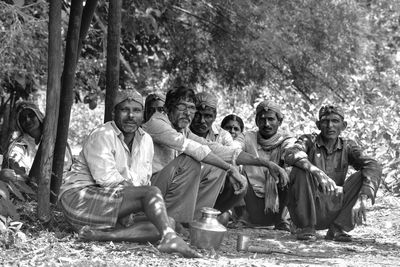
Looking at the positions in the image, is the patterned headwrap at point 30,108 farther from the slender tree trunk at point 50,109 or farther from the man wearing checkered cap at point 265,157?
the man wearing checkered cap at point 265,157

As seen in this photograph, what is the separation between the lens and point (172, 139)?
6.55 meters

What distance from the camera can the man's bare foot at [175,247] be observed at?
534 cm

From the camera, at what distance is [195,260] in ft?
17.4

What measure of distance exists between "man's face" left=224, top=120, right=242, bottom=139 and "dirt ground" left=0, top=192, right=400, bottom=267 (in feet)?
4.49

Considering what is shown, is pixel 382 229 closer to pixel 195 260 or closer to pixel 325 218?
pixel 325 218

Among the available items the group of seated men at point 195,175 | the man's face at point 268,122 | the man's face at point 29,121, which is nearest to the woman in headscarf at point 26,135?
the man's face at point 29,121

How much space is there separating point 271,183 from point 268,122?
1.95ft

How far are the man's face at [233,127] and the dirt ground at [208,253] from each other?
4.49 ft

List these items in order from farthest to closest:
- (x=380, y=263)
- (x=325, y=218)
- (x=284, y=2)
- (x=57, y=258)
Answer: (x=284, y=2), (x=325, y=218), (x=380, y=263), (x=57, y=258)

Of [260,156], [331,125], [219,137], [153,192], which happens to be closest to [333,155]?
[331,125]

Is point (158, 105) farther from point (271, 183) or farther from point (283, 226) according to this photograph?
point (283, 226)

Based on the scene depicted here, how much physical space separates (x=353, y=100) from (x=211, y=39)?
8.36 ft

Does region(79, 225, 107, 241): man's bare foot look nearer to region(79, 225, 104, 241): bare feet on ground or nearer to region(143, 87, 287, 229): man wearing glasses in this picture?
region(79, 225, 104, 241): bare feet on ground

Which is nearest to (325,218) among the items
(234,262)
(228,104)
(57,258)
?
(234,262)
